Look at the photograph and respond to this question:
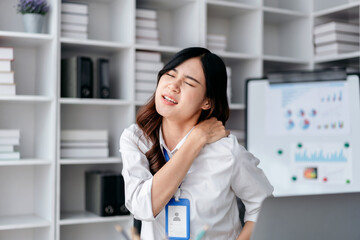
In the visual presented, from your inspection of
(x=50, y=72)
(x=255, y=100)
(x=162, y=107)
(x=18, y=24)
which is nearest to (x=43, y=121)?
(x=50, y=72)

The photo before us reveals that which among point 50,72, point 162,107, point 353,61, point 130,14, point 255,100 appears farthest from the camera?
point 353,61

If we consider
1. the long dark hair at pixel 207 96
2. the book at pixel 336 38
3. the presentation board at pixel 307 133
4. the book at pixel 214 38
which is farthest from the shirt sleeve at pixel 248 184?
the book at pixel 336 38

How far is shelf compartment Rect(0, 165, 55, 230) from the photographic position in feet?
9.22

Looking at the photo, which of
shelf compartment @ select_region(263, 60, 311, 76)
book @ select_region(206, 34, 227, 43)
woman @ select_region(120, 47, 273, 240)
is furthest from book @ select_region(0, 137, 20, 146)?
shelf compartment @ select_region(263, 60, 311, 76)

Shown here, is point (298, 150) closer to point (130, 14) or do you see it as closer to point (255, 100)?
point (255, 100)

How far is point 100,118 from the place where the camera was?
323 cm

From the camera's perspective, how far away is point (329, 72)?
9.80 ft

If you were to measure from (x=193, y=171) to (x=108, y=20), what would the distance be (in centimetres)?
194

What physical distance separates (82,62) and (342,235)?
2044 mm

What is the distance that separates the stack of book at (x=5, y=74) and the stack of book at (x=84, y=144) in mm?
386

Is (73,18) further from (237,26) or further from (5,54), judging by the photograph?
(237,26)

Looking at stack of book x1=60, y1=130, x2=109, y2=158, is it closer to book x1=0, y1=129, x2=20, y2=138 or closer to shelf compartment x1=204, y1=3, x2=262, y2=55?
book x1=0, y1=129, x2=20, y2=138

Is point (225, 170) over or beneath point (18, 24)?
beneath

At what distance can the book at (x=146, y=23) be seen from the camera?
3.06m
